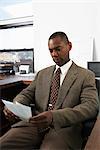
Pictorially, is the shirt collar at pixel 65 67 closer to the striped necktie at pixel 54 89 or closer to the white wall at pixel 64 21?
the striped necktie at pixel 54 89

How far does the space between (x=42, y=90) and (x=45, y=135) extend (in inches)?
14.7

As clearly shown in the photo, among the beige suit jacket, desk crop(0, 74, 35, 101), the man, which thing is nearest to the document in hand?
the man

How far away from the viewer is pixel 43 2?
2906 mm

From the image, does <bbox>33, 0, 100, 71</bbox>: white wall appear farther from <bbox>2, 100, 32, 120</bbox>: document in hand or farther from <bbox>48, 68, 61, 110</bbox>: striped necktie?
<bbox>2, 100, 32, 120</bbox>: document in hand

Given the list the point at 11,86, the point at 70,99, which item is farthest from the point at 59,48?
the point at 11,86

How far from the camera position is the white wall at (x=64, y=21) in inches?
103

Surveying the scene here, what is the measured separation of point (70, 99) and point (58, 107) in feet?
0.35

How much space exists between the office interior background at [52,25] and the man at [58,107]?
1.07m

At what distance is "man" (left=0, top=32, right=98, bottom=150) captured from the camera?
124cm

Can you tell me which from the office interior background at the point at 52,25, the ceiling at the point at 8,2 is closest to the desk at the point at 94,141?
the office interior background at the point at 52,25

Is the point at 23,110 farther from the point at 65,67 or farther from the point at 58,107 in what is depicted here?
the point at 65,67

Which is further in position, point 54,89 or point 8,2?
point 8,2

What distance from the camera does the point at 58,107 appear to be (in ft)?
4.92

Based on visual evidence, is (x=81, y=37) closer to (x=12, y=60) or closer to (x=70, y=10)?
(x=70, y=10)
